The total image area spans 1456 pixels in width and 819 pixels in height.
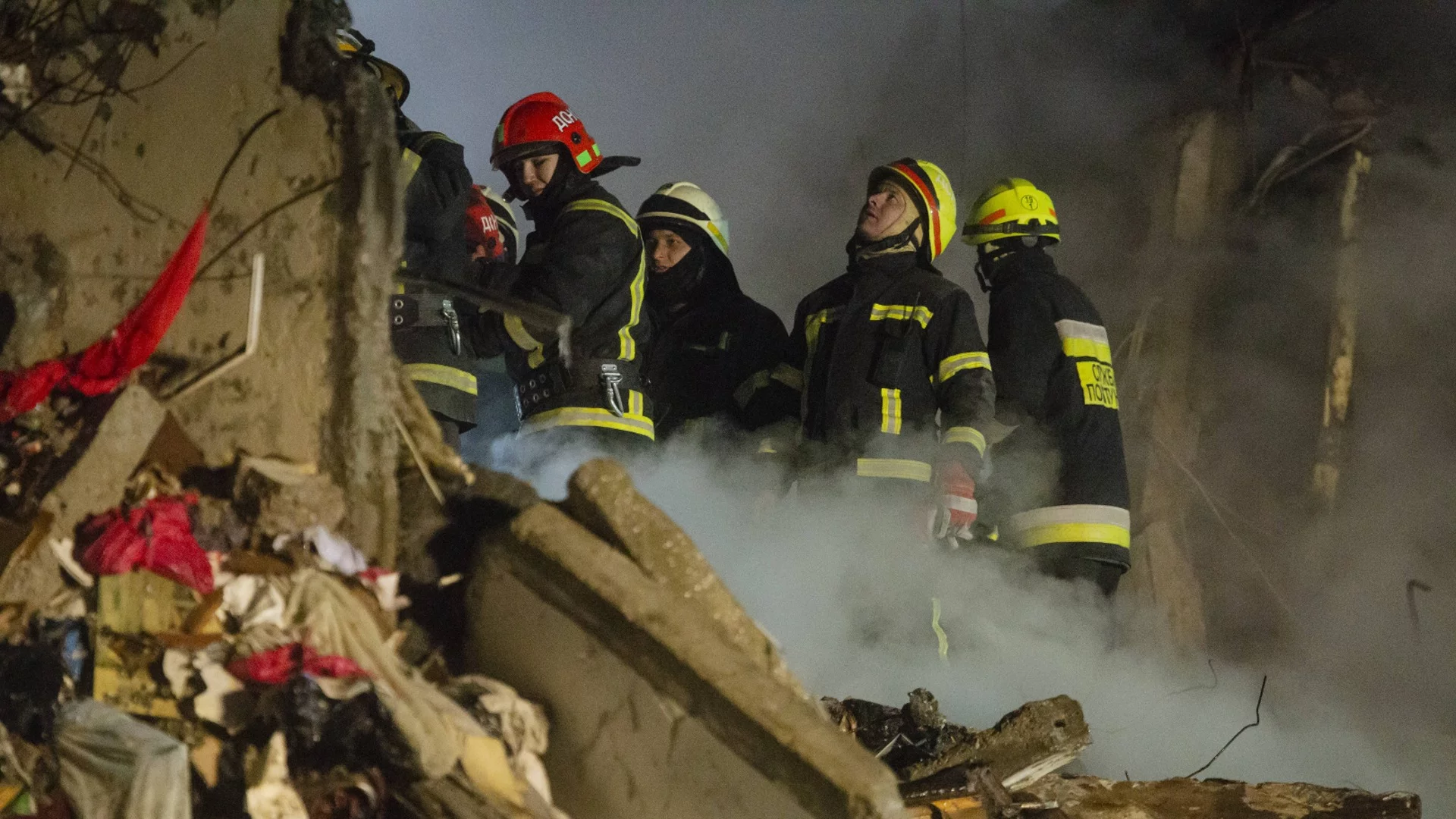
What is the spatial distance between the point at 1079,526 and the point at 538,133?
2.69 metres

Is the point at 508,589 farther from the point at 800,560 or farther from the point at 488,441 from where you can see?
the point at 488,441

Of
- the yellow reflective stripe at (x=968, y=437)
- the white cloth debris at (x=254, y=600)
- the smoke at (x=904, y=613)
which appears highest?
the yellow reflective stripe at (x=968, y=437)

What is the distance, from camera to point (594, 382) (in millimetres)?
4910

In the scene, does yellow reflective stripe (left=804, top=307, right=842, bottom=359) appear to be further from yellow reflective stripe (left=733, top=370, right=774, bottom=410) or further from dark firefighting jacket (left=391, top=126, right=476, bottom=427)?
dark firefighting jacket (left=391, top=126, right=476, bottom=427)

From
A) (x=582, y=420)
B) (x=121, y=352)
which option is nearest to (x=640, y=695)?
(x=121, y=352)

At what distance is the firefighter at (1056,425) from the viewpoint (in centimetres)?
516

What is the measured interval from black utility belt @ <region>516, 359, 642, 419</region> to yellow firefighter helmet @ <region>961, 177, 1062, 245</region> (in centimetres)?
184

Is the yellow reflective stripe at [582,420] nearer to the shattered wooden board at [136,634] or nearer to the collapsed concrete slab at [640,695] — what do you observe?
the collapsed concrete slab at [640,695]

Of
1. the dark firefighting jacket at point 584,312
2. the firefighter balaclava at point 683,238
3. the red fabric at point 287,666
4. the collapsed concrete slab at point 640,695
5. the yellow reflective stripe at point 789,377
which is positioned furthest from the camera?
the firefighter balaclava at point 683,238

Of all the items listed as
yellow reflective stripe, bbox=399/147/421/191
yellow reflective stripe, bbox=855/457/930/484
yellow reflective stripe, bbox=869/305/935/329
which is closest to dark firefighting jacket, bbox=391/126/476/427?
yellow reflective stripe, bbox=399/147/421/191

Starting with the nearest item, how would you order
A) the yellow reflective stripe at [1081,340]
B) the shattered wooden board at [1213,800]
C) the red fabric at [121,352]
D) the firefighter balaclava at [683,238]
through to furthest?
the red fabric at [121,352] < the shattered wooden board at [1213,800] < the yellow reflective stripe at [1081,340] < the firefighter balaclava at [683,238]

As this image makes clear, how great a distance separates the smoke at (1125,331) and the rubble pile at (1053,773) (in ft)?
2.40

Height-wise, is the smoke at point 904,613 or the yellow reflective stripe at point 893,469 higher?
the yellow reflective stripe at point 893,469

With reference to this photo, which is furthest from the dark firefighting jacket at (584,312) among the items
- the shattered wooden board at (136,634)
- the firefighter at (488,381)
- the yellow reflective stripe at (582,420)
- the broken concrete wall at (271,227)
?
the shattered wooden board at (136,634)
